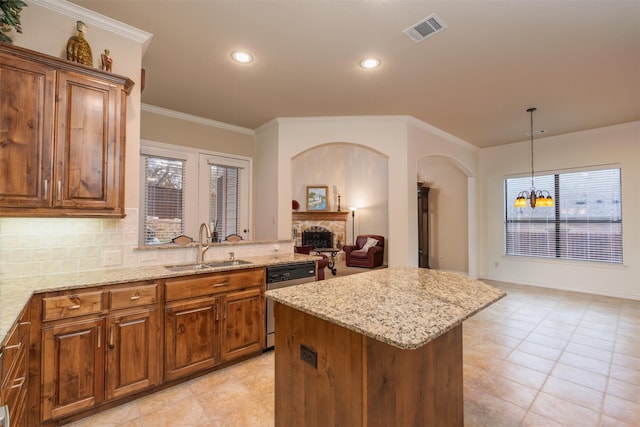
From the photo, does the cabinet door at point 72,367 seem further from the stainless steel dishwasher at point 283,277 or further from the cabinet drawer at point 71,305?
the stainless steel dishwasher at point 283,277

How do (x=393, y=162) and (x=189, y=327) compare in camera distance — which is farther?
(x=393, y=162)

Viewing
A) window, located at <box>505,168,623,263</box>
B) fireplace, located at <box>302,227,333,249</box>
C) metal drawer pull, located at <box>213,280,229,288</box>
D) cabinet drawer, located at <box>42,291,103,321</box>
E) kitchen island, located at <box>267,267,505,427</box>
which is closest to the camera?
kitchen island, located at <box>267,267,505,427</box>

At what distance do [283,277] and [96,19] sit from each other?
265 cm

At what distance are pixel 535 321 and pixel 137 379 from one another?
14.6 ft

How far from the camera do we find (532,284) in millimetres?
5703

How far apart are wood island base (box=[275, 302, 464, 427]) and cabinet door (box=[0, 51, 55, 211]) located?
1.78 metres

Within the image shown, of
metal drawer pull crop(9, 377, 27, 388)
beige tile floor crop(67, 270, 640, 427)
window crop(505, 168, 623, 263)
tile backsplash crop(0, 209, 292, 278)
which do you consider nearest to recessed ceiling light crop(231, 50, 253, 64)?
tile backsplash crop(0, 209, 292, 278)

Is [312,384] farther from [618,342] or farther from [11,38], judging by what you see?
[618,342]

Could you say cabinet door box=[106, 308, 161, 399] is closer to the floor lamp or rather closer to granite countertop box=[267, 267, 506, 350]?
granite countertop box=[267, 267, 506, 350]

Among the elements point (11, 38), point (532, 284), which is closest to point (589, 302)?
point (532, 284)

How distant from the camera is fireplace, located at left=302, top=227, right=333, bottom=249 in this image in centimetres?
869

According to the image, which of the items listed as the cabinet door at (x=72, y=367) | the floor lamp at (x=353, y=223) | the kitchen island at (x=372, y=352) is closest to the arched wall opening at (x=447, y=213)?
the floor lamp at (x=353, y=223)

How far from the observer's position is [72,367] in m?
1.84

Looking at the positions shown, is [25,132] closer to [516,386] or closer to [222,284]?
[222,284]
